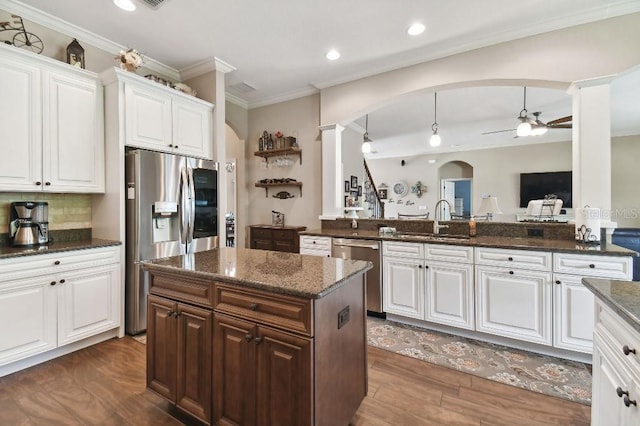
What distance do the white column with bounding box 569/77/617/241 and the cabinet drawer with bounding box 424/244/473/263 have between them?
1.10m

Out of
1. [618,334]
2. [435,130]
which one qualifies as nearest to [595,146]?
[435,130]

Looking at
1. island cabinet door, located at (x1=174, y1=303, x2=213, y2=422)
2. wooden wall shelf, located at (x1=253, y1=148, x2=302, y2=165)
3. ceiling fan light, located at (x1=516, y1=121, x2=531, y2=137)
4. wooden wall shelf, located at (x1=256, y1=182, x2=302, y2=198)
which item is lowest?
island cabinet door, located at (x1=174, y1=303, x2=213, y2=422)

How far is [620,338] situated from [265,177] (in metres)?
4.52

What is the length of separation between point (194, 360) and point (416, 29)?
3381 millimetres

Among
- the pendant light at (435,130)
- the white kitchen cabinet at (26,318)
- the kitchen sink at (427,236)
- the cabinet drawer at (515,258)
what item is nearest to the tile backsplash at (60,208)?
the white kitchen cabinet at (26,318)

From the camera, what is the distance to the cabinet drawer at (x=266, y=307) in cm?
130

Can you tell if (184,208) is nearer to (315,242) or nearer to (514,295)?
(315,242)

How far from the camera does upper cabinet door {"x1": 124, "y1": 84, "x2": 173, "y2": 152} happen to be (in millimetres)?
2875

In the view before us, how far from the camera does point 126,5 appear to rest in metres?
2.53

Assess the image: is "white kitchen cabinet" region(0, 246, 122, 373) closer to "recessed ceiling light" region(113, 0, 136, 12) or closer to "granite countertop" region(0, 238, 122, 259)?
"granite countertop" region(0, 238, 122, 259)

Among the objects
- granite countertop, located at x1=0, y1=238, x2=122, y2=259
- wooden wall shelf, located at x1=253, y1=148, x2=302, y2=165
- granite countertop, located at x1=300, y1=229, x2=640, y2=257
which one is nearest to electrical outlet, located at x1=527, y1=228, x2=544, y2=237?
granite countertop, located at x1=300, y1=229, x2=640, y2=257

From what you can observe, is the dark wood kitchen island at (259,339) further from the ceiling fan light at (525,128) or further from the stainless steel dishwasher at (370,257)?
the ceiling fan light at (525,128)

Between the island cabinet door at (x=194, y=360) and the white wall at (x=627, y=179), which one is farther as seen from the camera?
the white wall at (x=627, y=179)

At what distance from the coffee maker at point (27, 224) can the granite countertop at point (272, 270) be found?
5.26ft
